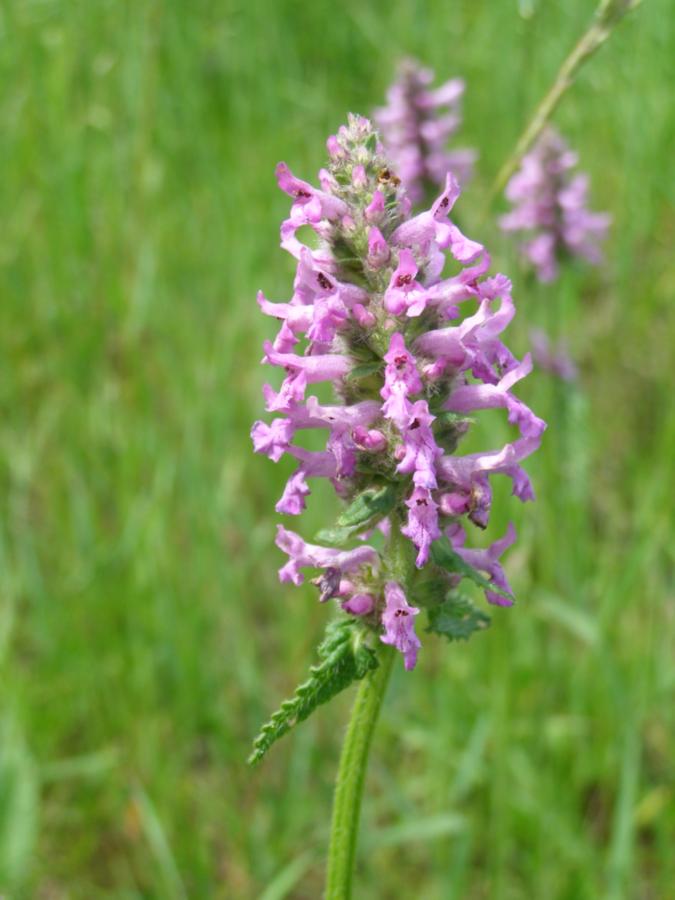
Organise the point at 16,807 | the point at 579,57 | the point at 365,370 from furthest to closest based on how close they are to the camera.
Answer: the point at 16,807 → the point at 579,57 → the point at 365,370

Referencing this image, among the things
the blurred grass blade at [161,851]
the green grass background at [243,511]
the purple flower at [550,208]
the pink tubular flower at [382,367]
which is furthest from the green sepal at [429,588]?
the purple flower at [550,208]

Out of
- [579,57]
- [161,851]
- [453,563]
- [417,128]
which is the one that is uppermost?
[417,128]

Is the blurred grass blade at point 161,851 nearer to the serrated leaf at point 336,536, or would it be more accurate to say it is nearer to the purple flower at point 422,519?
the serrated leaf at point 336,536

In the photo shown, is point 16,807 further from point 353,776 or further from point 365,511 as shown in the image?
point 365,511

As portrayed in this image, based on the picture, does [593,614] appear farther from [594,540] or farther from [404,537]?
[404,537]

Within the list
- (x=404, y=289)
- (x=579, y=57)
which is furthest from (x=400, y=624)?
(x=579, y=57)

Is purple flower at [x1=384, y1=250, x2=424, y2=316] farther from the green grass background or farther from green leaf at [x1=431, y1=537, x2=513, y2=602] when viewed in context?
the green grass background
